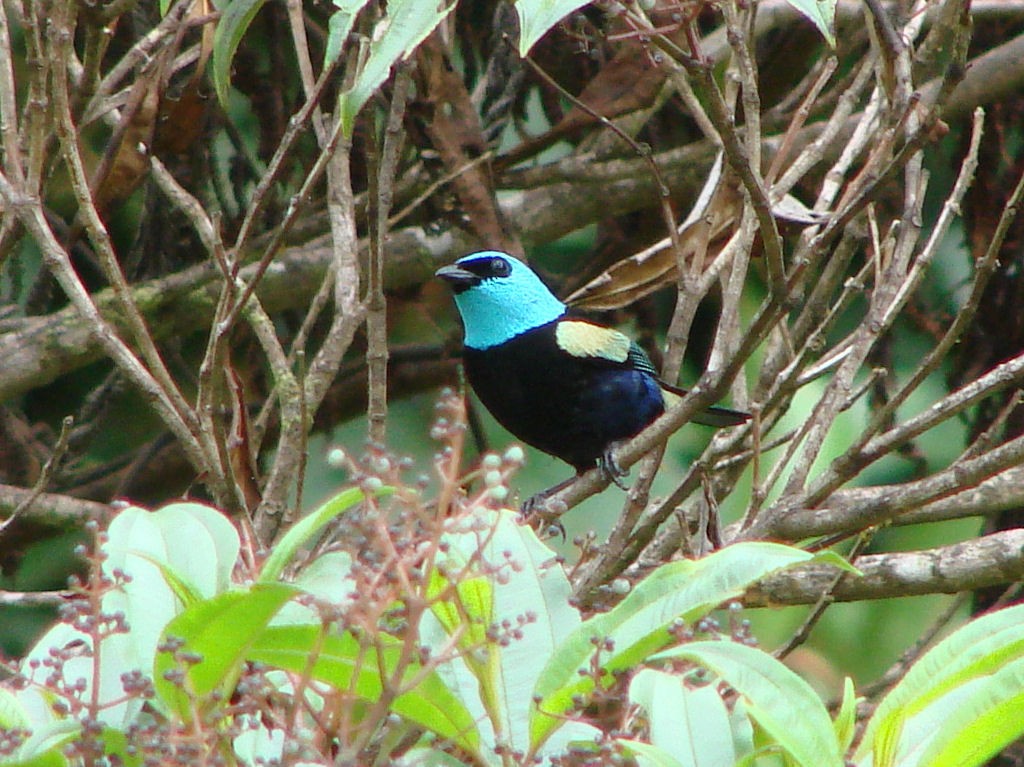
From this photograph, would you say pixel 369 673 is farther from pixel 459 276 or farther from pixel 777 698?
pixel 459 276

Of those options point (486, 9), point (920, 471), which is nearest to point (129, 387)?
point (486, 9)

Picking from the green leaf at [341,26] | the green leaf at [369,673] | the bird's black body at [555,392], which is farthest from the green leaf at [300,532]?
the bird's black body at [555,392]

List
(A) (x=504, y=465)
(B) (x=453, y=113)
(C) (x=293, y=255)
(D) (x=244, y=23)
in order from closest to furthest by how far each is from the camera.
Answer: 1. (A) (x=504, y=465)
2. (D) (x=244, y=23)
3. (B) (x=453, y=113)
4. (C) (x=293, y=255)

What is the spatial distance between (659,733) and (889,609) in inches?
113

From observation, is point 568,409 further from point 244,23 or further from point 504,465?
point 504,465

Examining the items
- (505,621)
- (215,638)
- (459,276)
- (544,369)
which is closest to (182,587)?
(215,638)

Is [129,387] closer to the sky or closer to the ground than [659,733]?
closer to the sky

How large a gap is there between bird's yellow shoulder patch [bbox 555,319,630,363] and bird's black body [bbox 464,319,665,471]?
0.05ft

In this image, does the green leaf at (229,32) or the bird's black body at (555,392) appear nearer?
the green leaf at (229,32)

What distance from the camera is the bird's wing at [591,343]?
374cm

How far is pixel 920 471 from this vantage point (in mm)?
3918

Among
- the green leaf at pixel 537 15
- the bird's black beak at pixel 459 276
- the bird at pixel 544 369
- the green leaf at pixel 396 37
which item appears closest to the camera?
the green leaf at pixel 537 15

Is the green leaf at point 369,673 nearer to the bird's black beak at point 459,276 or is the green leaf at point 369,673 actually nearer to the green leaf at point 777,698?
the green leaf at point 777,698

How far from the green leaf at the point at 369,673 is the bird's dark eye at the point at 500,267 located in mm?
2385
